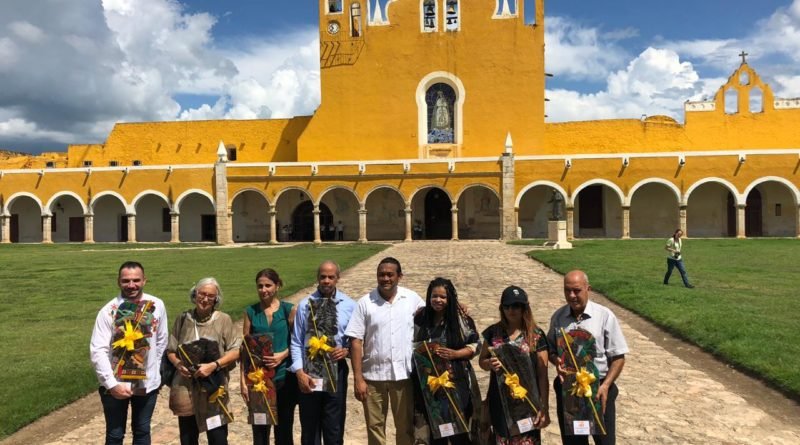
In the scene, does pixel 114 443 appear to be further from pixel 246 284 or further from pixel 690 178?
pixel 690 178

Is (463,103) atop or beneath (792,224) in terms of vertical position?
atop

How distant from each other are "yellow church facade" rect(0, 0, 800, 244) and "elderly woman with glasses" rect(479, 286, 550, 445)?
24452 mm

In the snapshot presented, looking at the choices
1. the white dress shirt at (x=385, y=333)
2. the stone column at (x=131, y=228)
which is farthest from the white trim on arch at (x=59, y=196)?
the white dress shirt at (x=385, y=333)

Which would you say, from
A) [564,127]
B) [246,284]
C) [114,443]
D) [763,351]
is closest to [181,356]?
[114,443]

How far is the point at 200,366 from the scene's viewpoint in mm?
3441

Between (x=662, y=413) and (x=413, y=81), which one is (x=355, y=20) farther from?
(x=662, y=413)

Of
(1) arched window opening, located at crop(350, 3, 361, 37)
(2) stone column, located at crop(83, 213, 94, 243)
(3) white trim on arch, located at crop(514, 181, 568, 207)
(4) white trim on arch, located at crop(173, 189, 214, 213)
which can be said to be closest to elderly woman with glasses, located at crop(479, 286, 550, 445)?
(3) white trim on arch, located at crop(514, 181, 568, 207)

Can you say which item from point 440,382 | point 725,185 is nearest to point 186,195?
point 725,185

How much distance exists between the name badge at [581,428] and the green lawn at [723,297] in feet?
10.3

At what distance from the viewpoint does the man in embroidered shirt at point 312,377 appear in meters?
3.67

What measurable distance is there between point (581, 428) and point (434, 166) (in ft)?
82.4

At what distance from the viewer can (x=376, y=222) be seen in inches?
1206

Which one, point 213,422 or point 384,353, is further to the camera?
point 384,353

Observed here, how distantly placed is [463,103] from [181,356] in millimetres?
28002
